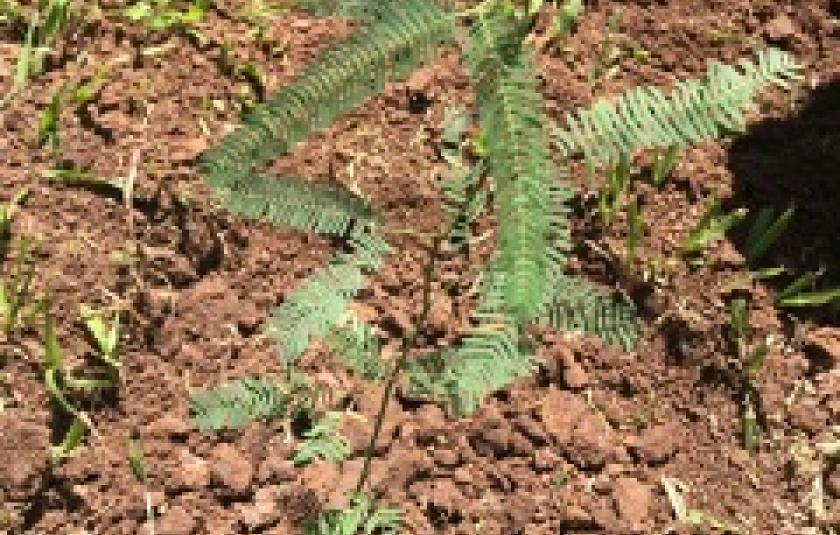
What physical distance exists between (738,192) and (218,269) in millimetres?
1134

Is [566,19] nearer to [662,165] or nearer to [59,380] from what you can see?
[662,165]

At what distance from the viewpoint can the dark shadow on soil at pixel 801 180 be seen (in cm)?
261

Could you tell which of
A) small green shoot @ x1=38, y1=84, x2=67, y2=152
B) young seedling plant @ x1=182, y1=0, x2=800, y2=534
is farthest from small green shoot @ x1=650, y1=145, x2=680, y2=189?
small green shoot @ x1=38, y1=84, x2=67, y2=152

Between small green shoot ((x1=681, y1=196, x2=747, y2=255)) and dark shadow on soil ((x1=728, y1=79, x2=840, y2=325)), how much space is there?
7cm

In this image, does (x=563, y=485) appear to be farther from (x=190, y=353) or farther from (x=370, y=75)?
(x=370, y=75)

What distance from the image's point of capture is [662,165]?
8.43ft

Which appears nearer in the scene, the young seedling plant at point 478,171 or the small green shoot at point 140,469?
the young seedling plant at point 478,171

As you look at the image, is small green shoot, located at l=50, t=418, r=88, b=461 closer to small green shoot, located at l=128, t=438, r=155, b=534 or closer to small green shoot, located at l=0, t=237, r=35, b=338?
small green shoot, located at l=128, t=438, r=155, b=534

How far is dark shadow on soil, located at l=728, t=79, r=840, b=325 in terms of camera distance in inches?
103

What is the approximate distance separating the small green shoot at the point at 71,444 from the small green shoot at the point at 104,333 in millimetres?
139

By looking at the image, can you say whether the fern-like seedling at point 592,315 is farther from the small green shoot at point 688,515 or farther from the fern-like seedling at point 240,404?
the small green shoot at point 688,515

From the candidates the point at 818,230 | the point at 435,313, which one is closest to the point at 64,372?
the point at 435,313

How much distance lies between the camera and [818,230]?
2.64 meters

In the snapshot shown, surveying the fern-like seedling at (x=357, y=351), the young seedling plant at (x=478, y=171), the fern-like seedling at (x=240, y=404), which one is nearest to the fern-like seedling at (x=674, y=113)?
the young seedling plant at (x=478, y=171)
